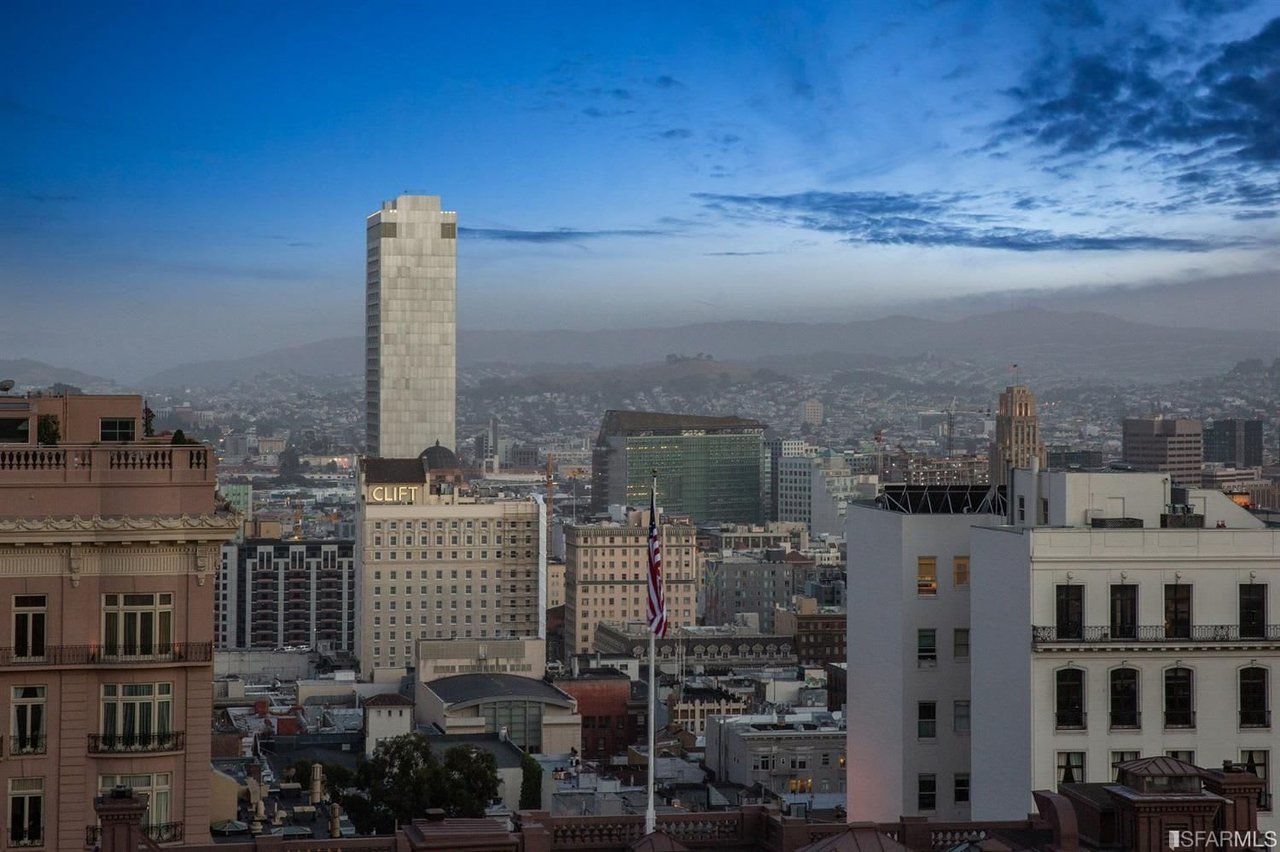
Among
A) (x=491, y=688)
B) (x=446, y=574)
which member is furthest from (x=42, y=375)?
(x=446, y=574)

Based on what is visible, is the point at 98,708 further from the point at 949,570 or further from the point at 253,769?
the point at 253,769

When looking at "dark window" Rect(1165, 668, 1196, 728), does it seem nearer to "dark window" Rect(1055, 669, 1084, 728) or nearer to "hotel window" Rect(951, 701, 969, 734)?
"dark window" Rect(1055, 669, 1084, 728)

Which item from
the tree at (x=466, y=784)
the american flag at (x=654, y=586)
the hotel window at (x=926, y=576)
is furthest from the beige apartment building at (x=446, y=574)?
the american flag at (x=654, y=586)

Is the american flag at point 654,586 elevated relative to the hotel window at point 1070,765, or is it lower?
elevated

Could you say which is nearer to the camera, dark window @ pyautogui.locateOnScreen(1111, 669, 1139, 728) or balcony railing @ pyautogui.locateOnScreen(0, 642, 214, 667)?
balcony railing @ pyautogui.locateOnScreen(0, 642, 214, 667)

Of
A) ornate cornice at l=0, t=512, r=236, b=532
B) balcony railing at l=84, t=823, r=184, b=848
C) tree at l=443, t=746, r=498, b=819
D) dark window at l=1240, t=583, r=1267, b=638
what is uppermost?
ornate cornice at l=0, t=512, r=236, b=532

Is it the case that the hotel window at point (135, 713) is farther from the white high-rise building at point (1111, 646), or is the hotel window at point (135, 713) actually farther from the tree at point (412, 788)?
the tree at point (412, 788)

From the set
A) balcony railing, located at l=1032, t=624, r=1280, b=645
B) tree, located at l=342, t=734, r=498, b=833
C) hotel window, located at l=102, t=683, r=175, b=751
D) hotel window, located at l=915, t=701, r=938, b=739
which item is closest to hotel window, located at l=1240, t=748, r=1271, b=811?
balcony railing, located at l=1032, t=624, r=1280, b=645

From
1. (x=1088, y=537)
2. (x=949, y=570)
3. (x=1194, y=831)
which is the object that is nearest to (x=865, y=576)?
(x=949, y=570)
